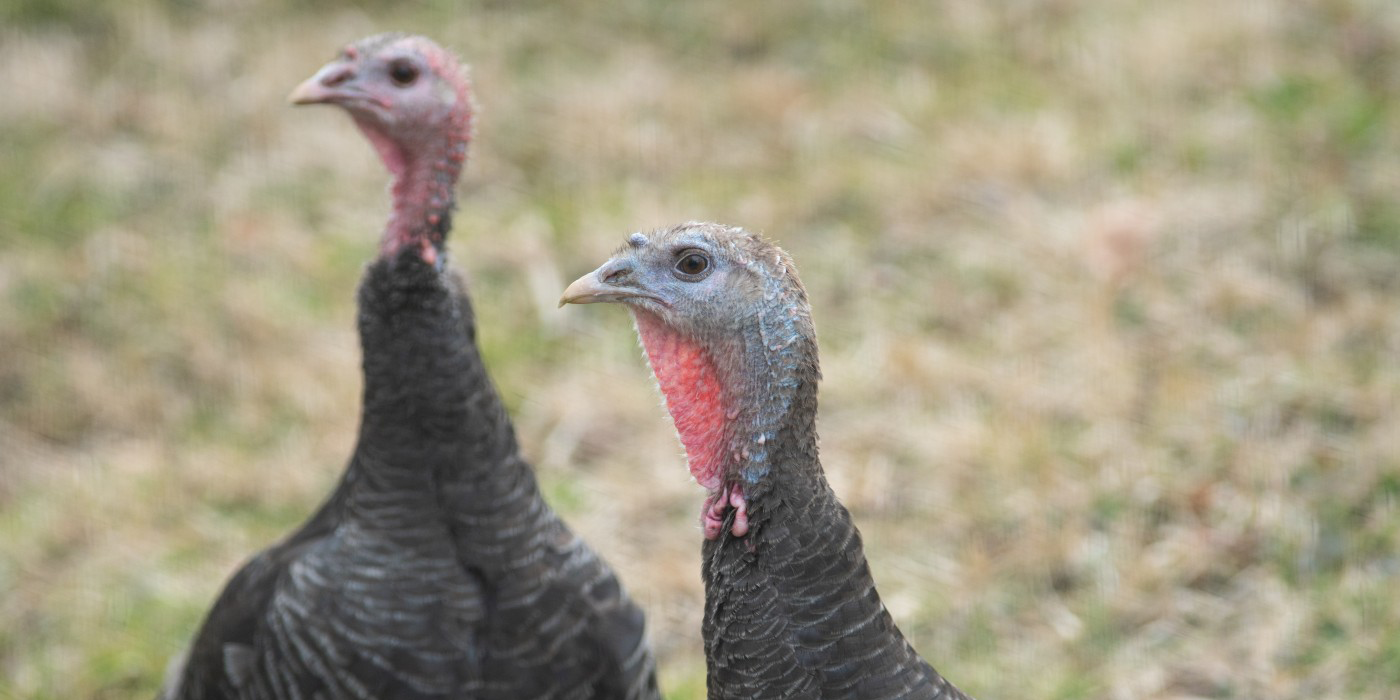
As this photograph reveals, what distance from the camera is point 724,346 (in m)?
2.61

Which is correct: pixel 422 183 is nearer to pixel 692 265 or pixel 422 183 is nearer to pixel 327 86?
pixel 327 86

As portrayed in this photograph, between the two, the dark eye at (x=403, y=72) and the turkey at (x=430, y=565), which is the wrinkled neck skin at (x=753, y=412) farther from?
the dark eye at (x=403, y=72)

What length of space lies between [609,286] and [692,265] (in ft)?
0.56

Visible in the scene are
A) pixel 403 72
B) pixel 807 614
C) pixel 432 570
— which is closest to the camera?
pixel 807 614

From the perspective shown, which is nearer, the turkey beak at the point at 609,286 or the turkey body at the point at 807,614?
the turkey body at the point at 807,614

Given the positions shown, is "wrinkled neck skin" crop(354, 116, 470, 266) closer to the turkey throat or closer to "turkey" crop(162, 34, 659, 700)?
"turkey" crop(162, 34, 659, 700)

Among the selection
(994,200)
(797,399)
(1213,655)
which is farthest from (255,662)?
(994,200)

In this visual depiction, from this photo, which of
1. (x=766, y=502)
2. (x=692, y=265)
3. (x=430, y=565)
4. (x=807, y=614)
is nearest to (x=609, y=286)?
(x=692, y=265)

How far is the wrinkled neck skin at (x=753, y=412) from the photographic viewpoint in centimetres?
255

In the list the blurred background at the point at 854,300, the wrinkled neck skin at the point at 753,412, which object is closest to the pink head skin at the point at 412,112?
the wrinkled neck skin at the point at 753,412

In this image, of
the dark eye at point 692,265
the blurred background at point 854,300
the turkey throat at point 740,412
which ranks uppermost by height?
the blurred background at point 854,300

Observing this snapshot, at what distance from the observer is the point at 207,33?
Answer: 8.51m

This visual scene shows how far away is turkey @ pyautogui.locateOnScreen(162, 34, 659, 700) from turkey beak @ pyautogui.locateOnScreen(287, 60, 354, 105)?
1.15ft

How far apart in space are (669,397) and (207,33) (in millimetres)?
6717
